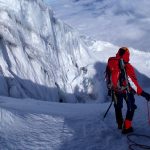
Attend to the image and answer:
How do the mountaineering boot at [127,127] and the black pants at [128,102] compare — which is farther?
the mountaineering boot at [127,127]

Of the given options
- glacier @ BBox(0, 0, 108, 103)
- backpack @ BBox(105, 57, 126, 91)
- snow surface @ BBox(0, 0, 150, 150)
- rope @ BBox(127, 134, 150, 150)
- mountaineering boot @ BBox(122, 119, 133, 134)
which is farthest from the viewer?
glacier @ BBox(0, 0, 108, 103)

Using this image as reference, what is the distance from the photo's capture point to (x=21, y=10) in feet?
52.1

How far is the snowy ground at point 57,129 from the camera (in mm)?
6520

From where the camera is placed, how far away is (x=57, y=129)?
741 cm

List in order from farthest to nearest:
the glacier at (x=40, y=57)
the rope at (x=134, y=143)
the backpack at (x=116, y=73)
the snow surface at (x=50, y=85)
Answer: the glacier at (x=40, y=57) < the snow surface at (x=50, y=85) < the backpack at (x=116, y=73) < the rope at (x=134, y=143)

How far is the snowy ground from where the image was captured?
6.52 metres

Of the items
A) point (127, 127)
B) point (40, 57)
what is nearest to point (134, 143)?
point (127, 127)

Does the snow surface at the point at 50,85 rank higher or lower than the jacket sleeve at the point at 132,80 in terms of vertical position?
lower

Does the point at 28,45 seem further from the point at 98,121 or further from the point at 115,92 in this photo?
the point at 115,92

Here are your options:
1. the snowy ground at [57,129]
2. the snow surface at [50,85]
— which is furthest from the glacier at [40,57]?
the snowy ground at [57,129]

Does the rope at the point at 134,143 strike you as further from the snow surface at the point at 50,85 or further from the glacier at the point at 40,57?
the glacier at the point at 40,57

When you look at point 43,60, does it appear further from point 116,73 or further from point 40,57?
point 116,73

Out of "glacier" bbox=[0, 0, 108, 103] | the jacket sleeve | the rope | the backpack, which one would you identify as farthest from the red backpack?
"glacier" bbox=[0, 0, 108, 103]

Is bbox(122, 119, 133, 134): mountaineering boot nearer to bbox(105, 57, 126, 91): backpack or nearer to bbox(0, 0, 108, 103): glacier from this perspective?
bbox(105, 57, 126, 91): backpack
